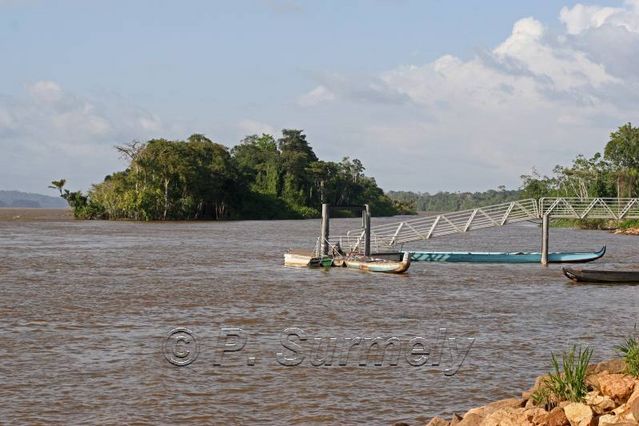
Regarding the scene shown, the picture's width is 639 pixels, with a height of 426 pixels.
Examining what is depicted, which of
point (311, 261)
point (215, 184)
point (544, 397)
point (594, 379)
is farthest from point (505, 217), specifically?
point (215, 184)

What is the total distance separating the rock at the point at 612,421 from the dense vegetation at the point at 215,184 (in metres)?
96.6

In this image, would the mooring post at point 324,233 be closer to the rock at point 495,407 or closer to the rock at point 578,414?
the rock at point 495,407

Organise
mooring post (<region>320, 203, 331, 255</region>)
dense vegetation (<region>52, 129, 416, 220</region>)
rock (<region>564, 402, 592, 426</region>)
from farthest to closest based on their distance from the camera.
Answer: dense vegetation (<region>52, 129, 416, 220</region>) < mooring post (<region>320, 203, 331, 255</region>) < rock (<region>564, 402, 592, 426</region>)

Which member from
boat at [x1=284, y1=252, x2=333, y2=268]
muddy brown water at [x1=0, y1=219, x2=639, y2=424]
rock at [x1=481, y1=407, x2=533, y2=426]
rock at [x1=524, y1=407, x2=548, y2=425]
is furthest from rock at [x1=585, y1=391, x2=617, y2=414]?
boat at [x1=284, y1=252, x2=333, y2=268]

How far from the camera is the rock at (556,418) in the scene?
9.85m

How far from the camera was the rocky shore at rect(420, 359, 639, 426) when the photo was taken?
386 inches

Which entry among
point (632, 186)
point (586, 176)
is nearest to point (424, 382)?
point (632, 186)

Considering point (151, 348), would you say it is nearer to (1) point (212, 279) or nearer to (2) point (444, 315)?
(2) point (444, 315)

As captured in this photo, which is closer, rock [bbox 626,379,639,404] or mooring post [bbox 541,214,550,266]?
rock [bbox 626,379,639,404]

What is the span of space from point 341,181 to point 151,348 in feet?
461

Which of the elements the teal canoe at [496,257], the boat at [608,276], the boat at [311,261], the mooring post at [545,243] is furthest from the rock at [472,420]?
the teal canoe at [496,257]

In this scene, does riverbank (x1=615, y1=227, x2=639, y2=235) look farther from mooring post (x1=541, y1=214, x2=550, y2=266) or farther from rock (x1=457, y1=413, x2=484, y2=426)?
rock (x1=457, y1=413, x2=484, y2=426)

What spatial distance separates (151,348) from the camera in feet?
61.4

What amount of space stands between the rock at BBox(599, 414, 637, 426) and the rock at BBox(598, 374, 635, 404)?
812mm
